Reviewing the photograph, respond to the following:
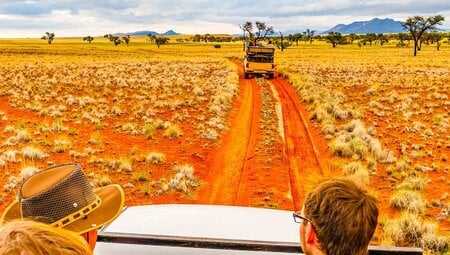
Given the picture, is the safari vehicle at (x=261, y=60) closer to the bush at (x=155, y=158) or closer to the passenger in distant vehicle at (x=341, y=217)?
the bush at (x=155, y=158)

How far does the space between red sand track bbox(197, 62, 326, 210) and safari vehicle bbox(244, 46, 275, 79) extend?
16271 millimetres

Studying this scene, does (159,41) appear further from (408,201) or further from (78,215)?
(78,215)

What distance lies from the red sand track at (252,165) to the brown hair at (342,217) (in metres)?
5.07

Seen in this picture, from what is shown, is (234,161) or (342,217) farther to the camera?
(234,161)

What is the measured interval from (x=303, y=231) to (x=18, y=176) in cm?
1060

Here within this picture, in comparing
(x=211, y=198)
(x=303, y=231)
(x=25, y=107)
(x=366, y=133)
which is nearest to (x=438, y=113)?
(x=366, y=133)

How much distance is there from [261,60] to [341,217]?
33210 millimetres

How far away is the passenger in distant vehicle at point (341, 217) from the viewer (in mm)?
1979

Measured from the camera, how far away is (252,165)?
11.6 metres

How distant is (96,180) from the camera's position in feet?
35.4

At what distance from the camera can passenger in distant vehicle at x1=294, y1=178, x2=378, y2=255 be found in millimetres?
1979

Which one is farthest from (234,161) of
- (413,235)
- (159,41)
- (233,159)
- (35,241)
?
(159,41)

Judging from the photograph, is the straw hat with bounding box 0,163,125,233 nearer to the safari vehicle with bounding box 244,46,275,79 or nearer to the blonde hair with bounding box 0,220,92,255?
the blonde hair with bounding box 0,220,92,255

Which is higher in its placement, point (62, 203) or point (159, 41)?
point (159, 41)
